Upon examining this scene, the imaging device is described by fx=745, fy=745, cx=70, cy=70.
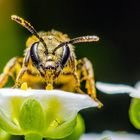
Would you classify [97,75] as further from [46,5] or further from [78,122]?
[78,122]

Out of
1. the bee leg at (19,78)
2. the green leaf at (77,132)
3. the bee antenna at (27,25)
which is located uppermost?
the bee antenna at (27,25)

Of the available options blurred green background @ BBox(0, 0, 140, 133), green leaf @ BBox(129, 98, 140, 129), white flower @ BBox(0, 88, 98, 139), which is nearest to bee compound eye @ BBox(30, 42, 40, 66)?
white flower @ BBox(0, 88, 98, 139)

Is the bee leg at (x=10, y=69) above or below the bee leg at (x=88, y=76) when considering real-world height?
above

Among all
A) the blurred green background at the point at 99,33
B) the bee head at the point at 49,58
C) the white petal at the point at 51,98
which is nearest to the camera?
the white petal at the point at 51,98

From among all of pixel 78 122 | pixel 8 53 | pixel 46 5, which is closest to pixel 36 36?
pixel 78 122

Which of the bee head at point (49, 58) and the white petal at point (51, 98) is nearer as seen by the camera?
the white petal at point (51, 98)

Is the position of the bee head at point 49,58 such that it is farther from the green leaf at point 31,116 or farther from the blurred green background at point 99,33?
the blurred green background at point 99,33

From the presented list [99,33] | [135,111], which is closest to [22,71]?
[135,111]

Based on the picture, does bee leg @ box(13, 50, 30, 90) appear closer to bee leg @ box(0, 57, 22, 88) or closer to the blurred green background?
bee leg @ box(0, 57, 22, 88)

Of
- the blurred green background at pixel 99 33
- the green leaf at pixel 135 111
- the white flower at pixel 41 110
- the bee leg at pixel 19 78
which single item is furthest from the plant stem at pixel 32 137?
the blurred green background at pixel 99 33
